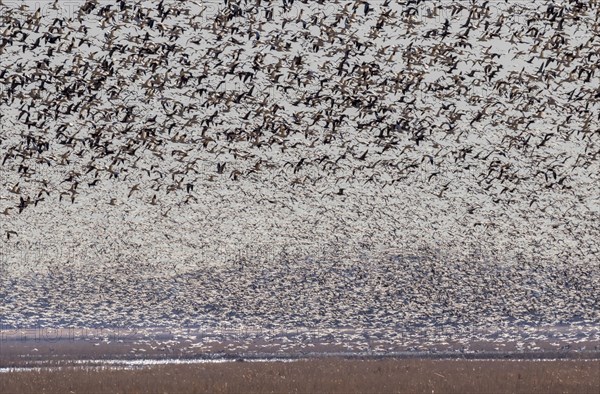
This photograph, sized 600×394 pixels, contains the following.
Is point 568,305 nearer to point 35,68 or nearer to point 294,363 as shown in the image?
point 294,363

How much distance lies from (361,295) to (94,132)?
3540 inches

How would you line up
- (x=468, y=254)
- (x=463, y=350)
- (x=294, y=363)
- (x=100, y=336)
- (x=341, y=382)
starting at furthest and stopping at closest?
(x=468, y=254), (x=100, y=336), (x=463, y=350), (x=294, y=363), (x=341, y=382)

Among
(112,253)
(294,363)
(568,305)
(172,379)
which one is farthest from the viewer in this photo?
(112,253)

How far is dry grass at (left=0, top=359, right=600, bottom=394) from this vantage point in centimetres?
3569

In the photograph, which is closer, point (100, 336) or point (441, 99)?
point (441, 99)

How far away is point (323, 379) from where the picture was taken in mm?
38625

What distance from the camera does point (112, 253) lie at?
148 meters

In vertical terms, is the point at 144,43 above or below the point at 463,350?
above

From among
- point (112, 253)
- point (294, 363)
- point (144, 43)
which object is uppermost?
point (144, 43)

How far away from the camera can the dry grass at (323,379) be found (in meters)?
35.7

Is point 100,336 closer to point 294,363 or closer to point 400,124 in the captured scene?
point 294,363

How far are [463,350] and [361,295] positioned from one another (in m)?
63.3

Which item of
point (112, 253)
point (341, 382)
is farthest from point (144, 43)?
point (112, 253)

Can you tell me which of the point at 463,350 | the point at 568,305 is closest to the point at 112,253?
the point at 568,305
